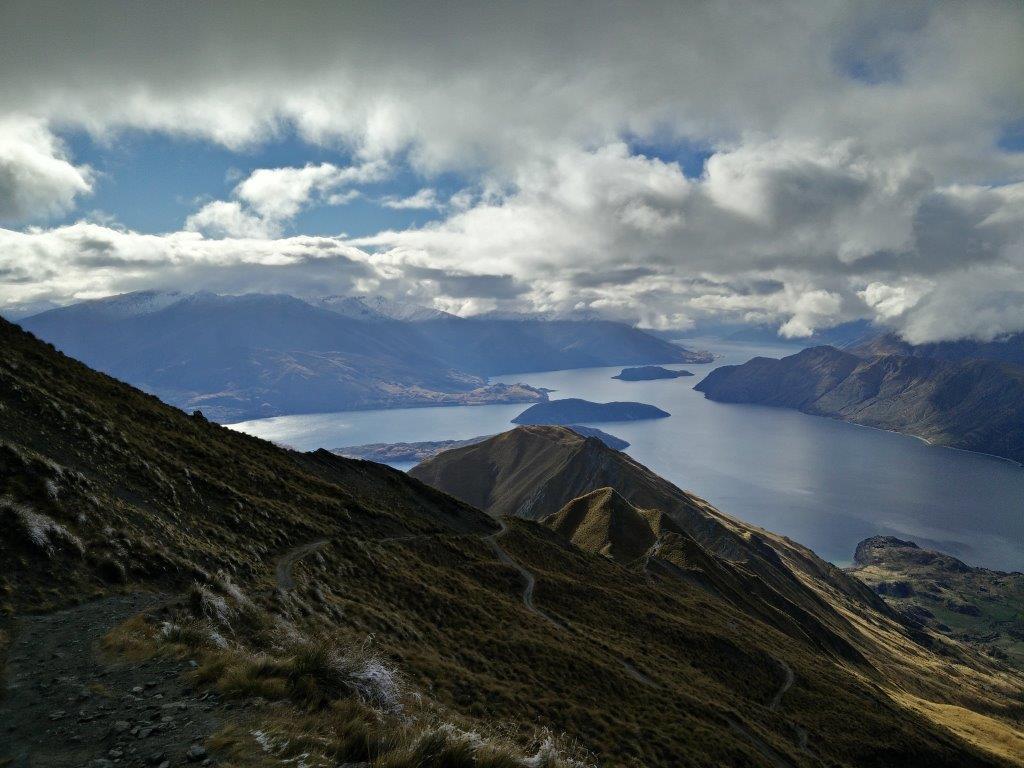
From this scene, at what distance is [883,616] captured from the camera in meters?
186

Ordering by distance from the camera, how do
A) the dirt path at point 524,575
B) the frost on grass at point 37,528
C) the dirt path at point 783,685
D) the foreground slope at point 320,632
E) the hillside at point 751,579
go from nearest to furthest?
1. the foreground slope at point 320,632
2. the frost on grass at point 37,528
3. the dirt path at point 524,575
4. the dirt path at point 783,685
5. the hillside at point 751,579

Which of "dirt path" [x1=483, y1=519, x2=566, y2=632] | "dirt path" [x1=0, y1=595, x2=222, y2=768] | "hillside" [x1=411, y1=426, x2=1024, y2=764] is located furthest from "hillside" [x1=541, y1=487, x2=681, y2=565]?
"dirt path" [x1=0, y1=595, x2=222, y2=768]

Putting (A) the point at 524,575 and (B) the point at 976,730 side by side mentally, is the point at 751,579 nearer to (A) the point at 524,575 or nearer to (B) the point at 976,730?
(B) the point at 976,730

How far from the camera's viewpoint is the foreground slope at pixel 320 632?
9.57m

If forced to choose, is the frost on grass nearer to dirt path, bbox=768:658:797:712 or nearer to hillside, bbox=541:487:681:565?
dirt path, bbox=768:658:797:712

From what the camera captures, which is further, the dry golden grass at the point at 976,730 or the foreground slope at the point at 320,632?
the dry golden grass at the point at 976,730

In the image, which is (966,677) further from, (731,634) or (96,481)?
(96,481)

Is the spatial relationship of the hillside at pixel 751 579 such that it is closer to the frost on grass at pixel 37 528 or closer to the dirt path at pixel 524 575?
the dirt path at pixel 524 575

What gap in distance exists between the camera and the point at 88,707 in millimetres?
9602

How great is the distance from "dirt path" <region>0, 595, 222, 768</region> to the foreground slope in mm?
53

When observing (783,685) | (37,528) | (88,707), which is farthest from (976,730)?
(37,528)

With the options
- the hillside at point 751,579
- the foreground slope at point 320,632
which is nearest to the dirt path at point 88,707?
the foreground slope at point 320,632

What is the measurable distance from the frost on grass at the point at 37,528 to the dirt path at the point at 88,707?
3329mm

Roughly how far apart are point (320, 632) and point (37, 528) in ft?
31.6
